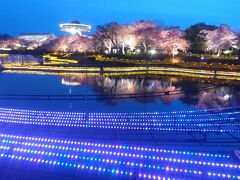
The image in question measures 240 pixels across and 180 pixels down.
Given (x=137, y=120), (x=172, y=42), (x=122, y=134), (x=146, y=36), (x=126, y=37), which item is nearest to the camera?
(x=122, y=134)

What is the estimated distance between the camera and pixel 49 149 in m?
6.70

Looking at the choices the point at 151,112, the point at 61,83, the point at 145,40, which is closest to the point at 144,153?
the point at 151,112

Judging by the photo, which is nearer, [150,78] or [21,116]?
[21,116]

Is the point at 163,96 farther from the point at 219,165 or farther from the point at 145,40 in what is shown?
the point at 145,40

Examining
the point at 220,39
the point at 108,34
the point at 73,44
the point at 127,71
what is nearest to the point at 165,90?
the point at 127,71

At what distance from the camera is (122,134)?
26.0ft

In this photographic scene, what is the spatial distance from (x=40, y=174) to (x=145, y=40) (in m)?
25.6

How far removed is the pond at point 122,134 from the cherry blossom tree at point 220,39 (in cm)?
1549

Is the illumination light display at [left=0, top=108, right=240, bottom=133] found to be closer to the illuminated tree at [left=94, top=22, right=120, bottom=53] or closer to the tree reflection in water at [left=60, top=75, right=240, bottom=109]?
the tree reflection in water at [left=60, top=75, right=240, bottom=109]

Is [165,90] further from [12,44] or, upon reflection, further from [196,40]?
[12,44]

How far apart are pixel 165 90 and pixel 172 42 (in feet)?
47.1

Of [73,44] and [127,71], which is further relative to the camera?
[73,44]

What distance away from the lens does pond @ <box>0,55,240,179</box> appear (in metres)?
5.91

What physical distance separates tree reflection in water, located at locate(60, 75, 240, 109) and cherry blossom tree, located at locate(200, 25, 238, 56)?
10.7 meters
